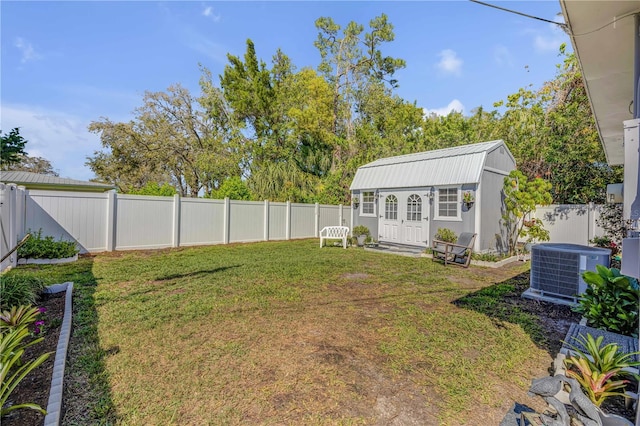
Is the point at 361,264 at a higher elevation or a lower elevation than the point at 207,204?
lower

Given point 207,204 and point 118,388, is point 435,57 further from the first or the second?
point 118,388

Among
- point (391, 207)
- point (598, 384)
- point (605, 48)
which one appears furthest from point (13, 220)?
point (391, 207)

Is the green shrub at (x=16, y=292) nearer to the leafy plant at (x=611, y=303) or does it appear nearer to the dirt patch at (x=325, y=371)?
the dirt patch at (x=325, y=371)

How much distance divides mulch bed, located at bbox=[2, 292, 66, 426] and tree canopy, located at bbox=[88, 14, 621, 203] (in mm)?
9462

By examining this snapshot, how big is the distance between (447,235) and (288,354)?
730cm

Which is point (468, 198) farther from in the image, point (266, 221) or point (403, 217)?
point (266, 221)

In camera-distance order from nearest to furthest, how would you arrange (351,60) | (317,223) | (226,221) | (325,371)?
(325,371) < (226,221) < (317,223) < (351,60)

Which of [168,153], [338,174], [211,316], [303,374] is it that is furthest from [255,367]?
[168,153]

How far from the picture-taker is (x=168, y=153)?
21.3 metres

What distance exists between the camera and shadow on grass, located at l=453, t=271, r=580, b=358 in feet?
11.0

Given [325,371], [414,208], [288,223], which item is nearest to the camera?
[325,371]

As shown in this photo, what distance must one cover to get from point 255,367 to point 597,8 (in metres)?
3.99

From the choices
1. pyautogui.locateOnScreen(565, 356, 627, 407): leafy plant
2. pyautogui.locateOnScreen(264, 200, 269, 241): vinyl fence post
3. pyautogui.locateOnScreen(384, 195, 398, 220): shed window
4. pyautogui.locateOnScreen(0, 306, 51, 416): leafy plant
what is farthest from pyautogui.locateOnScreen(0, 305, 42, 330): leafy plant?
pyautogui.locateOnScreen(384, 195, 398, 220): shed window

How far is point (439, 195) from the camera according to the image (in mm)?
9516
